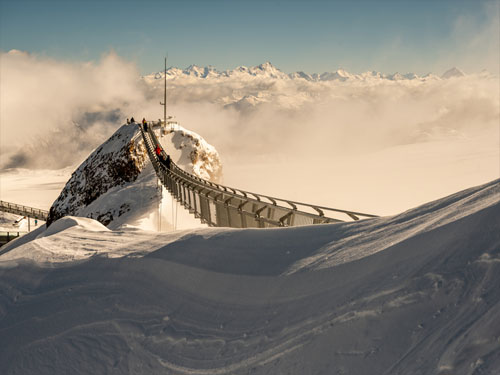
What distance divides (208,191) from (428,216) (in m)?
13.6

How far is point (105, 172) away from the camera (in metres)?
52.6

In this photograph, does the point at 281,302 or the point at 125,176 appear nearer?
the point at 281,302

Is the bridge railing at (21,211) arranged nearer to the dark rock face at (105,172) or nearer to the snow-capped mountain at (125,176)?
the dark rock face at (105,172)

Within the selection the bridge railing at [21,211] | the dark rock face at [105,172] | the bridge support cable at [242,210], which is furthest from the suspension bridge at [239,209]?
the bridge railing at [21,211]

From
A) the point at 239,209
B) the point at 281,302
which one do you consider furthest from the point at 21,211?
the point at 281,302

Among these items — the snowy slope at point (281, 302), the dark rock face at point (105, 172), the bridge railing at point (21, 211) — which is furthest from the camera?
the bridge railing at point (21, 211)

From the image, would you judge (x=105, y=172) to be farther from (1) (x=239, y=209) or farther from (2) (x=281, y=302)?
(2) (x=281, y=302)

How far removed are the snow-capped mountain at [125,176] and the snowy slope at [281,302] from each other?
1278 inches

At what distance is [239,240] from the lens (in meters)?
6.18

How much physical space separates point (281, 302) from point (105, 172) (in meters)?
51.5

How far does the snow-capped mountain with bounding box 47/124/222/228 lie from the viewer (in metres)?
42.1

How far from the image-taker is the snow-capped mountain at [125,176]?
42.1m

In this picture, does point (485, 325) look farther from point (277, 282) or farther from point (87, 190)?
point (87, 190)

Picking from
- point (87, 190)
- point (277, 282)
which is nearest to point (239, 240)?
point (277, 282)
